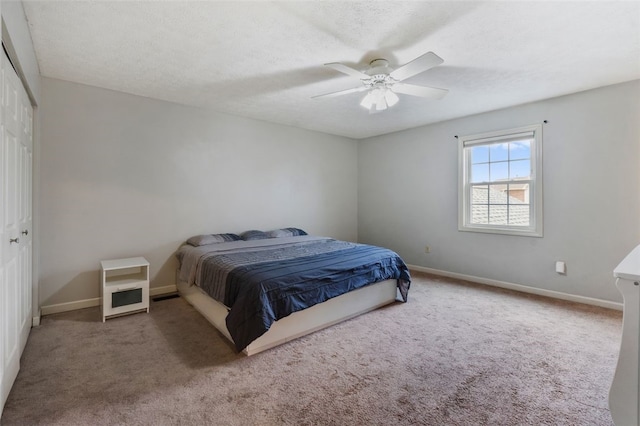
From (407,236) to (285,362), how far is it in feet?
11.6

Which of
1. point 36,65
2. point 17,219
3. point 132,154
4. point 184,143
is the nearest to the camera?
point 17,219

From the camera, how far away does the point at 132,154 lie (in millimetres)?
3518

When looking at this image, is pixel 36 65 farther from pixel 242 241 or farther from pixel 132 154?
pixel 242 241

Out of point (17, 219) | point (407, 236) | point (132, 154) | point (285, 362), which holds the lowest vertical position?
point (285, 362)

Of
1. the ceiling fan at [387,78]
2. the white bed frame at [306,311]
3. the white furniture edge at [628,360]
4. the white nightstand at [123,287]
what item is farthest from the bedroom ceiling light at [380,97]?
the white nightstand at [123,287]

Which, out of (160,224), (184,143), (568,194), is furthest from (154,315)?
(568,194)

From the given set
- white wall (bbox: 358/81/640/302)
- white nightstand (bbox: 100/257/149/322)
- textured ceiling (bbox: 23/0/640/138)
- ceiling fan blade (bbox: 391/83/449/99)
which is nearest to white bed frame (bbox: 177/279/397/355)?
white nightstand (bbox: 100/257/149/322)

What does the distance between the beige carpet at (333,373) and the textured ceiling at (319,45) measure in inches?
96.5

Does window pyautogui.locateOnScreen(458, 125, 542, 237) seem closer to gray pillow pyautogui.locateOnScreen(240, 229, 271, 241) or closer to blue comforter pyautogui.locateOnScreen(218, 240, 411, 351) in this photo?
blue comforter pyautogui.locateOnScreen(218, 240, 411, 351)

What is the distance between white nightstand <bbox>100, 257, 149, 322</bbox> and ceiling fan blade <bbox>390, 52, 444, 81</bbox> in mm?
3099

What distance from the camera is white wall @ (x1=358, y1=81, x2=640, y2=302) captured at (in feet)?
10.5

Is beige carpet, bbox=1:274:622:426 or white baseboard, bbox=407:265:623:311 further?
white baseboard, bbox=407:265:623:311

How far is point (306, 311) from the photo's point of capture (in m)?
2.62

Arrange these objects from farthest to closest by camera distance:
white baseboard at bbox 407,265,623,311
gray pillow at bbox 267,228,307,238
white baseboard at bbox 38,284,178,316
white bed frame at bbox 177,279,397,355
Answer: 1. gray pillow at bbox 267,228,307,238
2. white baseboard at bbox 407,265,623,311
3. white baseboard at bbox 38,284,178,316
4. white bed frame at bbox 177,279,397,355
